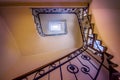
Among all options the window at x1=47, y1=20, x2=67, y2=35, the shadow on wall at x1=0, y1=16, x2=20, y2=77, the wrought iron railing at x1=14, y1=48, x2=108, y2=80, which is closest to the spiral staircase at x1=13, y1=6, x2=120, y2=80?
the wrought iron railing at x1=14, y1=48, x2=108, y2=80

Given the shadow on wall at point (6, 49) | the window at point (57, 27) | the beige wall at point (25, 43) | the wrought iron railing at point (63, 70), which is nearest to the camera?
the wrought iron railing at point (63, 70)

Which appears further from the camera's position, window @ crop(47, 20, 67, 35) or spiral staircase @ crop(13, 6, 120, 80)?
window @ crop(47, 20, 67, 35)

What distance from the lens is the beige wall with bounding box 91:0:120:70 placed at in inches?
43.2

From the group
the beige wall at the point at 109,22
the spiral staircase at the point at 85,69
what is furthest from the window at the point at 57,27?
the beige wall at the point at 109,22

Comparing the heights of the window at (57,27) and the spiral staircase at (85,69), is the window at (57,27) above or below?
above

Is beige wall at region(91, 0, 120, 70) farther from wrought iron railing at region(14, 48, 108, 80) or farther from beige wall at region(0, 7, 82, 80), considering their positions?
beige wall at region(0, 7, 82, 80)

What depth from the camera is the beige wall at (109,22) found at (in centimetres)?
110

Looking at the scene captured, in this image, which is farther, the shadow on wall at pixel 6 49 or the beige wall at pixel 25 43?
the beige wall at pixel 25 43

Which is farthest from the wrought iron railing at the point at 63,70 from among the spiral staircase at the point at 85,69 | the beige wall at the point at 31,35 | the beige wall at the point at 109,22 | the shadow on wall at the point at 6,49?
the beige wall at the point at 31,35

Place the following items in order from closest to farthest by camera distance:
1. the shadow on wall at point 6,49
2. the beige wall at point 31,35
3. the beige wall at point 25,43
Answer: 1. the shadow on wall at point 6,49
2. the beige wall at point 25,43
3. the beige wall at point 31,35

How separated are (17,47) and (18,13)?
679mm

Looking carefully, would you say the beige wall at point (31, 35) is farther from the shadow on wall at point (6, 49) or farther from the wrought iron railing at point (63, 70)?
the wrought iron railing at point (63, 70)

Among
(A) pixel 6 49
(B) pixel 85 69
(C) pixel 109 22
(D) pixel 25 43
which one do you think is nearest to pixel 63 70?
(B) pixel 85 69

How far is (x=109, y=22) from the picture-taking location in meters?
1.21
